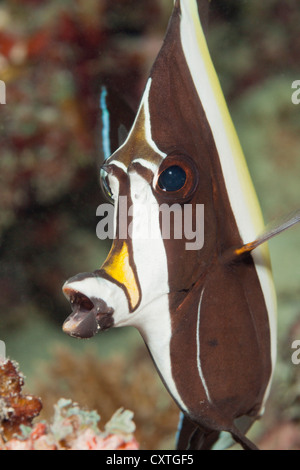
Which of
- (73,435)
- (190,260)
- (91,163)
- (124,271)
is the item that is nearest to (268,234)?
(190,260)

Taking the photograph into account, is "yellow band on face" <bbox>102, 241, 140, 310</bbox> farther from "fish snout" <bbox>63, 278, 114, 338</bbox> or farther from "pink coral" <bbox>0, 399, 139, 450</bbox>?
"pink coral" <bbox>0, 399, 139, 450</bbox>

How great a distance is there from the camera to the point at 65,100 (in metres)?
2.50

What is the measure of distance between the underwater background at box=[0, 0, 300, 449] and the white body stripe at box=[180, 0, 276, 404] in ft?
3.37

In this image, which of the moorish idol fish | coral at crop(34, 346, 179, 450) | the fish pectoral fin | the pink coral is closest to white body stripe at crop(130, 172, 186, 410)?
the moorish idol fish

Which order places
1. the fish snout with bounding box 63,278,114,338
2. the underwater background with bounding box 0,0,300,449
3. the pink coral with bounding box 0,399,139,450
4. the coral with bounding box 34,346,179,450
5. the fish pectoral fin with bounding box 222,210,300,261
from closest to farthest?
the fish snout with bounding box 63,278,114,338
the fish pectoral fin with bounding box 222,210,300,261
the pink coral with bounding box 0,399,139,450
the coral with bounding box 34,346,179,450
the underwater background with bounding box 0,0,300,449

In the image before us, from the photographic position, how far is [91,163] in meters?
2.59

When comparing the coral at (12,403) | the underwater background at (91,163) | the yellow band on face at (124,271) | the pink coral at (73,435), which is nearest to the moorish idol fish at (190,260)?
the yellow band on face at (124,271)

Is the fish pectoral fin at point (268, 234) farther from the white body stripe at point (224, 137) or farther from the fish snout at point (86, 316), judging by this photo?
the fish snout at point (86, 316)

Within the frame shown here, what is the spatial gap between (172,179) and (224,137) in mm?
257

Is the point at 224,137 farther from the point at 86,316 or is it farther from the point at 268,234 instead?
the point at 86,316

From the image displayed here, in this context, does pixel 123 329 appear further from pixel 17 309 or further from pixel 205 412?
pixel 205 412

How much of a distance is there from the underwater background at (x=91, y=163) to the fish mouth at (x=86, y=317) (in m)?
1.35

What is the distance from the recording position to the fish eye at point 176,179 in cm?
89

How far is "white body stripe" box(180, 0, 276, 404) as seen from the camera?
1.00 m
